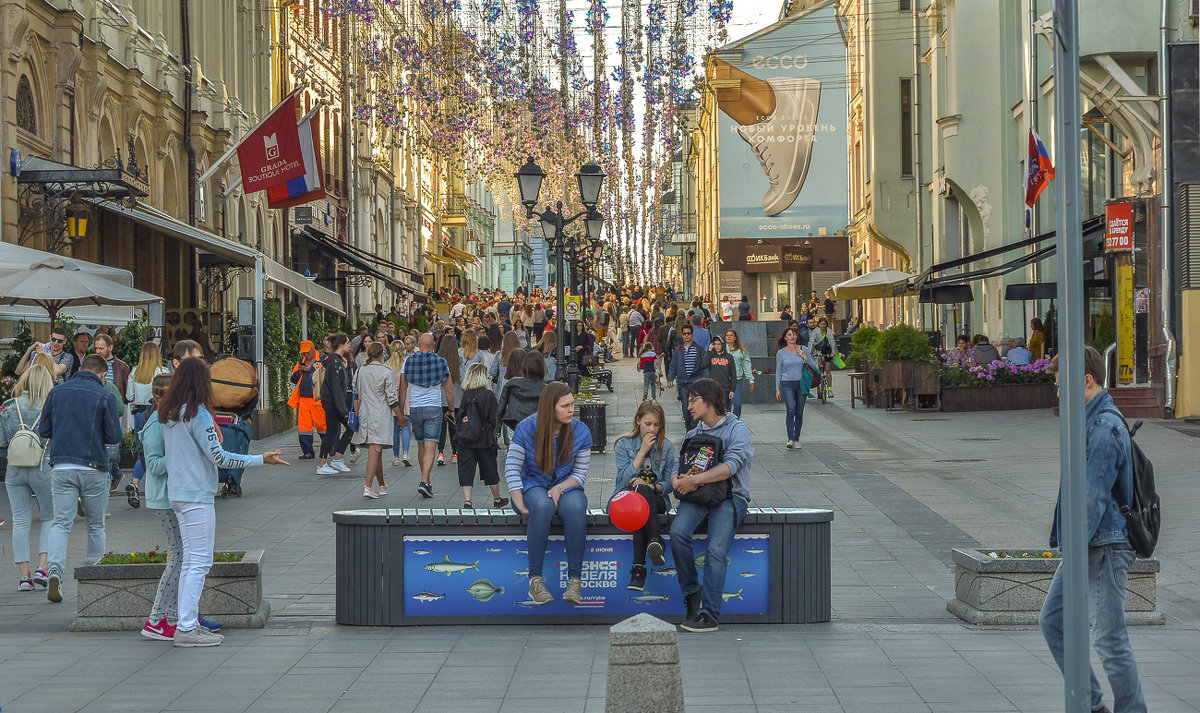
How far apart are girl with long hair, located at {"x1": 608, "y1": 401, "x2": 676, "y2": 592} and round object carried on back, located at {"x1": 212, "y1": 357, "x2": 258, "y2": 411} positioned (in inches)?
263

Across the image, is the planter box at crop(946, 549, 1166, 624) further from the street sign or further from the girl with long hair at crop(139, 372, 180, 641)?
the street sign

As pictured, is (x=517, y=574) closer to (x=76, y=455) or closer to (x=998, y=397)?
(x=76, y=455)

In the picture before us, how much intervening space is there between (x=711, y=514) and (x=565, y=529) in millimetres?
887

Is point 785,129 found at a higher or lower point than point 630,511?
higher

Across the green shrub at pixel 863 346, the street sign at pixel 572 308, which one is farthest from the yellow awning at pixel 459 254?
the green shrub at pixel 863 346

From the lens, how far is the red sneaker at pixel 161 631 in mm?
8148

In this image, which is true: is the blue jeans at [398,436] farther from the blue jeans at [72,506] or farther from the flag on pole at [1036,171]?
the flag on pole at [1036,171]

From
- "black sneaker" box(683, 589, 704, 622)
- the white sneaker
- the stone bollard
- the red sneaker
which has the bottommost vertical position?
the red sneaker

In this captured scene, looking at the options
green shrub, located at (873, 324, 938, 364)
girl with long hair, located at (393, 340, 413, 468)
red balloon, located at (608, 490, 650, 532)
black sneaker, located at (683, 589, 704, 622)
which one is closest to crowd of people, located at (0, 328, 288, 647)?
red balloon, located at (608, 490, 650, 532)

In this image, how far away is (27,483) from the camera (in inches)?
395

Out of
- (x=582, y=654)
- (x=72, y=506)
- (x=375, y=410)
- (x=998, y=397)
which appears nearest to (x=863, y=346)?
(x=998, y=397)

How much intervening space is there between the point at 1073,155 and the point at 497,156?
4511 centimetres

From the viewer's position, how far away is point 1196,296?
65.8ft

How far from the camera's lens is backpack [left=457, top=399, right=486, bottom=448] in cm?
1344
